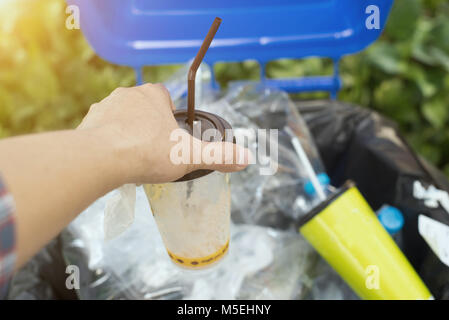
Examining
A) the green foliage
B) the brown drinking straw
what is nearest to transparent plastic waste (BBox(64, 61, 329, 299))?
the brown drinking straw

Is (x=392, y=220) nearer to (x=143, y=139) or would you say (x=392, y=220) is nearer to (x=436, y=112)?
(x=143, y=139)

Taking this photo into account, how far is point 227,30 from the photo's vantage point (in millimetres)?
→ 944

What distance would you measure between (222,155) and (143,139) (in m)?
0.10

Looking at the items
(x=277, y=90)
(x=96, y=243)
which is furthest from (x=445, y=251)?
(x=96, y=243)

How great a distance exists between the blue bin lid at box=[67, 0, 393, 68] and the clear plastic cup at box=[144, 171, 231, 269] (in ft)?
1.43

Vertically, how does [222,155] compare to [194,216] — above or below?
above

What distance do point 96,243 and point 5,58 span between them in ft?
3.51

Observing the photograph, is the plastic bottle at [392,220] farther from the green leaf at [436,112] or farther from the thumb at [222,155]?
the green leaf at [436,112]

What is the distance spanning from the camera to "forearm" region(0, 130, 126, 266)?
0.41m

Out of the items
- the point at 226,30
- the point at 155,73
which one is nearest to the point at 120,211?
the point at 226,30

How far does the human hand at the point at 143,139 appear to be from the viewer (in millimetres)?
482

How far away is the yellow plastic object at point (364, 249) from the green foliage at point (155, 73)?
87 cm

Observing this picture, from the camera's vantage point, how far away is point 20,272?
86 centimetres

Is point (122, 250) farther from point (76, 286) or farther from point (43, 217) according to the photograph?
point (43, 217)
